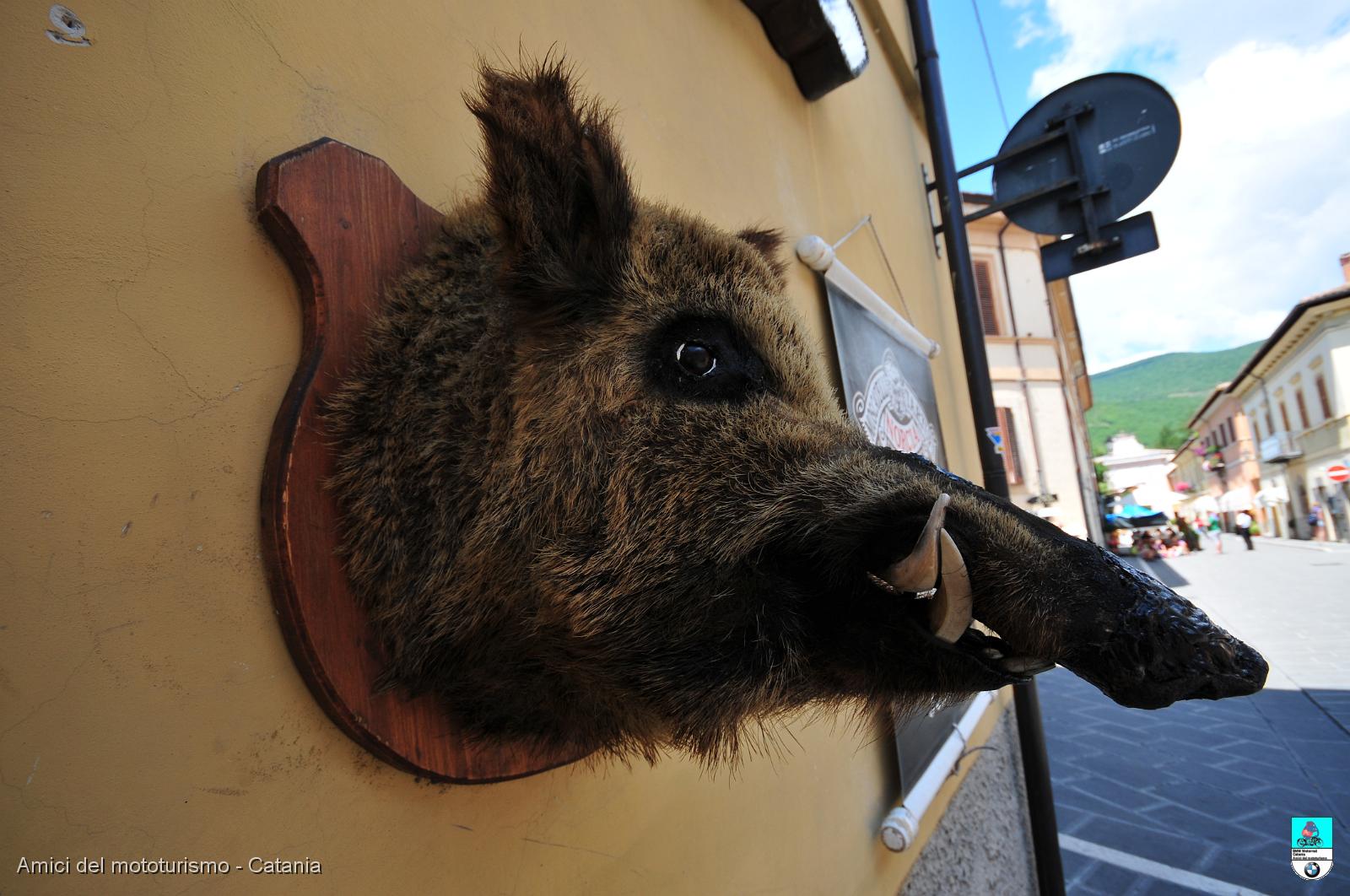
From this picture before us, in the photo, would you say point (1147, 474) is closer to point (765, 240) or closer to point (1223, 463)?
point (1223, 463)

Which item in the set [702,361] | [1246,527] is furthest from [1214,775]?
[1246,527]

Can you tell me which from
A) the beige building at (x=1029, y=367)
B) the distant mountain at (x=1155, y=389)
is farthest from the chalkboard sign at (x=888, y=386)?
the distant mountain at (x=1155, y=389)

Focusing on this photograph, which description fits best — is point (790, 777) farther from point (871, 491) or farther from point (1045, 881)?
point (1045, 881)

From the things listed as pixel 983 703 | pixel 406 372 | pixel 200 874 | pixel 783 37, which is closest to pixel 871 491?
pixel 406 372

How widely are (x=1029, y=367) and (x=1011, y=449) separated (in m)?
4.11

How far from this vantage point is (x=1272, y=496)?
37.4m

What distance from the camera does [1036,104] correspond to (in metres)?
5.27

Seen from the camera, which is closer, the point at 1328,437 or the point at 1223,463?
the point at 1328,437

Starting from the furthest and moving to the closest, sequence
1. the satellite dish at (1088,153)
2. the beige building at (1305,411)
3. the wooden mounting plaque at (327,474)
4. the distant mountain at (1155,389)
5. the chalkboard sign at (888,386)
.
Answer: the distant mountain at (1155,389)
the beige building at (1305,411)
the satellite dish at (1088,153)
the chalkboard sign at (888,386)
the wooden mounting plaque at (327,474)

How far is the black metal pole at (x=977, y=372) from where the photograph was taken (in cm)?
407

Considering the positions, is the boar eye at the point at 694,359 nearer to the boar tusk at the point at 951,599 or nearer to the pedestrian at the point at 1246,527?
the boar tusk at the point at 951,599

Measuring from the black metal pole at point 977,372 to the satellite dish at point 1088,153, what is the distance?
759 millimetres

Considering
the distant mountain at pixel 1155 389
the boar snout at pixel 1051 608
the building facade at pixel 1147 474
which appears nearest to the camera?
the boar snout at pixel 1051 608

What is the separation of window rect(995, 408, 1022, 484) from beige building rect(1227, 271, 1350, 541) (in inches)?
567
